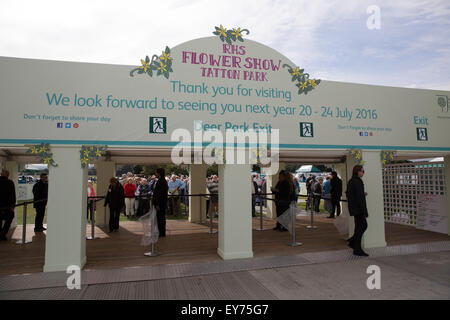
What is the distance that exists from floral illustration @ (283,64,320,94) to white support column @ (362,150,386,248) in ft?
6.45

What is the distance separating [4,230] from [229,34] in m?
7.15

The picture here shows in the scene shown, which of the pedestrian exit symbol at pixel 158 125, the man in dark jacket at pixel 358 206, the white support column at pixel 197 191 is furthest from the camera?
the white support column at pixel 197 191

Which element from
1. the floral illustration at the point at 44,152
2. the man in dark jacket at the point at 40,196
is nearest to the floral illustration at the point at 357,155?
the floral illustration at the point at 44,152

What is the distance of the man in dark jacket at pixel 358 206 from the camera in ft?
18.4

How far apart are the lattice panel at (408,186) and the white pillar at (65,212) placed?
8.94m

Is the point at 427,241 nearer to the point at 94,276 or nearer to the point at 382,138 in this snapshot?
the point at 382,138

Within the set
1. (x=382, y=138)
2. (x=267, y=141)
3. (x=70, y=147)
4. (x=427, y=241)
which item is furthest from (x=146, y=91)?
(x=427, y=241)

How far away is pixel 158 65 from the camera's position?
521 cm

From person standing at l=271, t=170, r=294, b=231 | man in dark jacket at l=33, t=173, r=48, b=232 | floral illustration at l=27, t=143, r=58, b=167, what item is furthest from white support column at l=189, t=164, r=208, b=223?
floral illustration at l=27, t=143, r=58, b=167

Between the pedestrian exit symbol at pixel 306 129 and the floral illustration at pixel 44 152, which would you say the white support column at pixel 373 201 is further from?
the floral illustration at pixel 44 152

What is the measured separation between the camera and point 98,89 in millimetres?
4992

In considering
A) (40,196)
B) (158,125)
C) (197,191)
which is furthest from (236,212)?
(40,196)

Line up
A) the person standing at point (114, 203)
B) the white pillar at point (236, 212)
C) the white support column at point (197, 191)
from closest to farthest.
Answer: the white pillar at point (236, 212), the person standing at point (114, 203), the white support column at point (197, 191)

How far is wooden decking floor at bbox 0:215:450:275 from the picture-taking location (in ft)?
17.3
